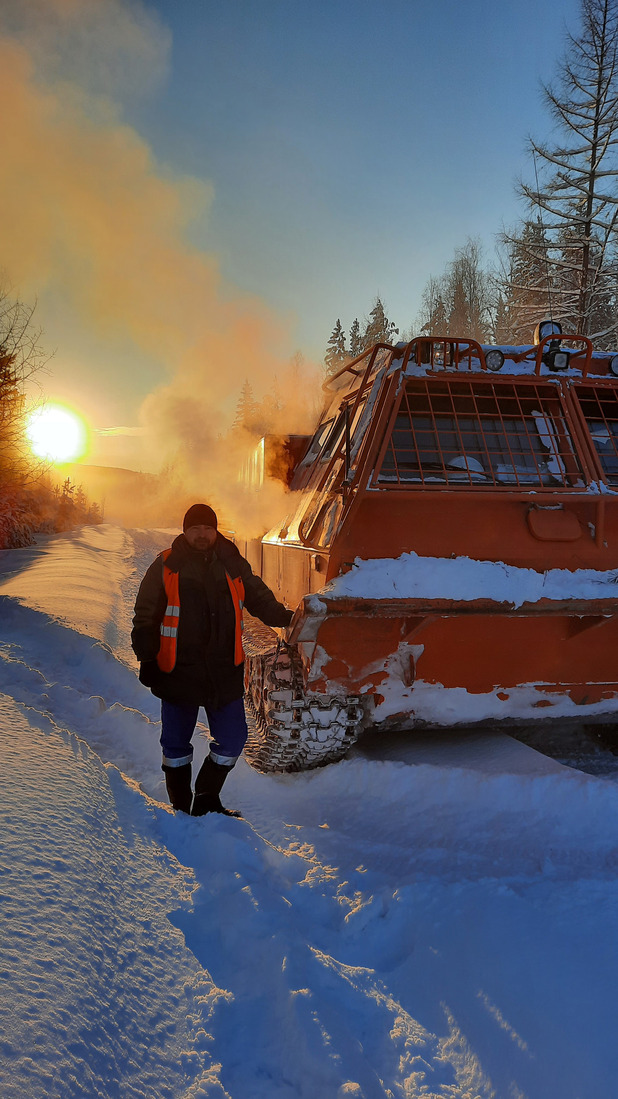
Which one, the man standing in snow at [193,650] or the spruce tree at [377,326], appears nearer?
the man standing in snow at [193,650]

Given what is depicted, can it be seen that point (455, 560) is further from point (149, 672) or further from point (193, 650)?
point (149, 672)

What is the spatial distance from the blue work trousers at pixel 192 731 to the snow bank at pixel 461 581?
86 cm

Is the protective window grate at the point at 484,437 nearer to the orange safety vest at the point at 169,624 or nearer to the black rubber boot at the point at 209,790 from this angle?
the orange safety vest at the point at 169,624

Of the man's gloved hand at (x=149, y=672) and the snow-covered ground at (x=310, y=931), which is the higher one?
the man's gloved hand at (x=149, y=672)

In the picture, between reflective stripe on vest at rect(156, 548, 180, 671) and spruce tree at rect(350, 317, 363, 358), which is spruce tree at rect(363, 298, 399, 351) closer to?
spruce tree at rect(350, 317, 363, 358)

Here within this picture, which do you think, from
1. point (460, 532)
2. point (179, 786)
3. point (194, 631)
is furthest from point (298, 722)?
point (460, 532)

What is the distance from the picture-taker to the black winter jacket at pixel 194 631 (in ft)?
10.8

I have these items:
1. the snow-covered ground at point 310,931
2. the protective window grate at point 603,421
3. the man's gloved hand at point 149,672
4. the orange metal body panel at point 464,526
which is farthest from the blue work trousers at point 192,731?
the protective window grate at point 603,421

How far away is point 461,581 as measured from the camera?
11.3 feet

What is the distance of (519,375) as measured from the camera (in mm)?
4098

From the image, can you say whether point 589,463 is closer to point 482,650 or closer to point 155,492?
point 482,650

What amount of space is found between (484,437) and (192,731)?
97.9 inches

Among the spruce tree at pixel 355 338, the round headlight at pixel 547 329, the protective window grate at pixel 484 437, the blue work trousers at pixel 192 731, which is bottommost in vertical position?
the blue work trousers at pixel 192 731

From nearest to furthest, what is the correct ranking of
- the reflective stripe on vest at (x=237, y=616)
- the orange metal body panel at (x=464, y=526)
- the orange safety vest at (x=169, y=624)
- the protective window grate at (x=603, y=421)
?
the orange safety vest at (x=169, y=624) → the reflective stripe on vest at (x=237, y=616) → the orange metal body panel at (x=464, y=526) → the protective window grate at (x=603, y=421)
